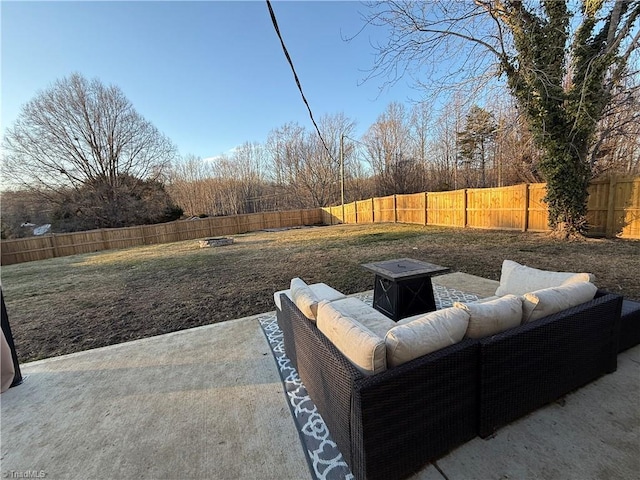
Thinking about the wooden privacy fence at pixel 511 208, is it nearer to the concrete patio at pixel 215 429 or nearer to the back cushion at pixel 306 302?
the concrete patio at pixel 215 429

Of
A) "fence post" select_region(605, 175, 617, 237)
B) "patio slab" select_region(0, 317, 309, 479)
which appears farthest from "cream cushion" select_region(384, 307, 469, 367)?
"fence post" select_region(605, 175, 617, 237)

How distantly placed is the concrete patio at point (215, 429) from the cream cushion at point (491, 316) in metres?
0.62

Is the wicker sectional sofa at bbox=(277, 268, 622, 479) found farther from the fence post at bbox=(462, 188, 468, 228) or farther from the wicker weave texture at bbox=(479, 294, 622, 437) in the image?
the fence post at bbox=(462, 188, 468, 228)

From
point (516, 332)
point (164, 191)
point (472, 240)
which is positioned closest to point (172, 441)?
point (516, 332)

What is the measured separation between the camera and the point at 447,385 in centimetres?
145

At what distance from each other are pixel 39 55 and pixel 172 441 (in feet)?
19.9

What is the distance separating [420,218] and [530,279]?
12.6 meters

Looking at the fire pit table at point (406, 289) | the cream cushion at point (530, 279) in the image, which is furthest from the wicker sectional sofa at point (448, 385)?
the fire pit table at point (406, 289)

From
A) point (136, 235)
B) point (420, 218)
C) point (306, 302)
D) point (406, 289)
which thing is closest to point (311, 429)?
point (306, 302)

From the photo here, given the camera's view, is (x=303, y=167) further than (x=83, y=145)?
Yes

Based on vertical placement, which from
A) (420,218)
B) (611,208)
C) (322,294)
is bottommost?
(420,218)

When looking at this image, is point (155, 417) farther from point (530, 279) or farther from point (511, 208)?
point (511, 208)

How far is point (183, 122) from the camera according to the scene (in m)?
14.9

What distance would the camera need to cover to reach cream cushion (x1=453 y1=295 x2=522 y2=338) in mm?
1591
